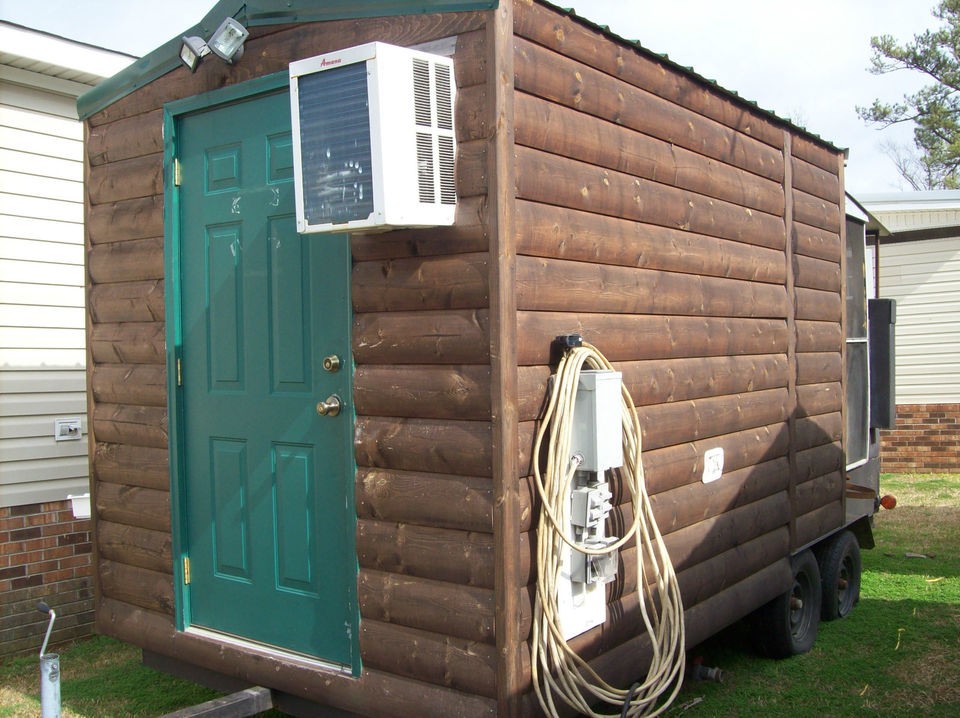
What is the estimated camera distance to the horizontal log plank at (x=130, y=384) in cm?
390

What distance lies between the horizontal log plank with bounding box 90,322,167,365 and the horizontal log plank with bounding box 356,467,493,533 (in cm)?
124

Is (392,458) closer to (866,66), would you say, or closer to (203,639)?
(203,639)

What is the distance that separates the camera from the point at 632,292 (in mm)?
3600

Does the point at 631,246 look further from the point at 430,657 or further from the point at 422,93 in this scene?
the point at 430,657

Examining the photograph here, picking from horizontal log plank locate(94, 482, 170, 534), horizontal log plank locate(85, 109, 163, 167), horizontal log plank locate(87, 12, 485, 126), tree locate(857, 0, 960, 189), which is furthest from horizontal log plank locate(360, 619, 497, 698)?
tree locate(857, 0, 960, 189)

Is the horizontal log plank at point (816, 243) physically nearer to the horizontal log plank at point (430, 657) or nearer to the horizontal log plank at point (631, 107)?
the horizontal log plank at point (631, 107)

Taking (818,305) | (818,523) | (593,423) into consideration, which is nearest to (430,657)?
(593,423)

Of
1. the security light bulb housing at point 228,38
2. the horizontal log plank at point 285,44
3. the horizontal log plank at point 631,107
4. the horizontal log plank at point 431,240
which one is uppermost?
the security light bulb housing at point 228,38

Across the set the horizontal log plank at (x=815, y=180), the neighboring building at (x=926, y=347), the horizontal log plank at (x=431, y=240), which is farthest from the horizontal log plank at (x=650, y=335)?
the neighboring building at (x=926, y=347)

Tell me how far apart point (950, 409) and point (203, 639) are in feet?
33.3

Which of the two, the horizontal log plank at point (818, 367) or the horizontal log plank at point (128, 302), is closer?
the horizontal log plank at point (128, 302)

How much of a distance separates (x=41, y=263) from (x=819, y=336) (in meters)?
4.51

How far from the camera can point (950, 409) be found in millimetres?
11312

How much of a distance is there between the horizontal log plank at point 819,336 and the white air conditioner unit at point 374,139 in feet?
9.79
